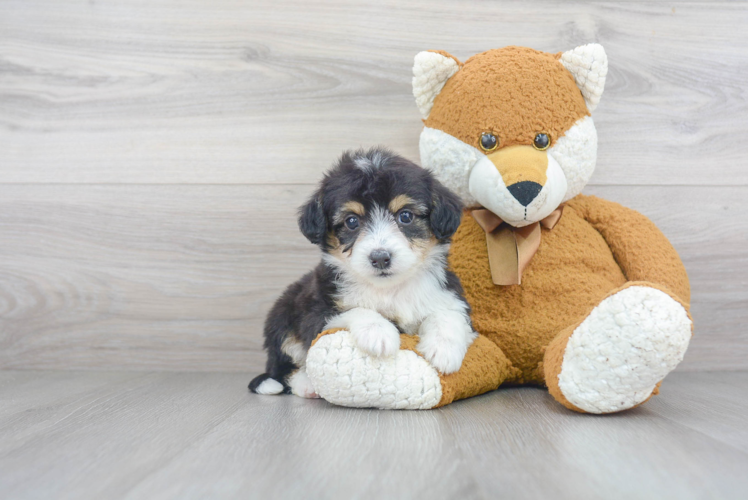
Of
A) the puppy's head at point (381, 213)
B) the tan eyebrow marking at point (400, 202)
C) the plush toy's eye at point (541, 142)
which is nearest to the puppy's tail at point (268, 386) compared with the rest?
the puppy's head at point (381, 213)

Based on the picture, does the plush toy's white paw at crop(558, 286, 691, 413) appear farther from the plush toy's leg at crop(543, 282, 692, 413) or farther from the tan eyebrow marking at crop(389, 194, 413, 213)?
the tan eyebrow marking at crop(389, 194, 413, 213)

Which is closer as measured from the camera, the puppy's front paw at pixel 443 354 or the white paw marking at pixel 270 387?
the puppy's front paw at pixel 443 354

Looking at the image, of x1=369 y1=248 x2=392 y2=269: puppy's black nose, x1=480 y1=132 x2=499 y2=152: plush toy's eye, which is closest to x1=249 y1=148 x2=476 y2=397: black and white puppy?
x1=369 y1=248 x2=392 y2=269: puppy's black nose

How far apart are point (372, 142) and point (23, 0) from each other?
5.24 ft

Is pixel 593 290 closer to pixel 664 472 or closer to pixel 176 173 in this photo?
pixel 664 472

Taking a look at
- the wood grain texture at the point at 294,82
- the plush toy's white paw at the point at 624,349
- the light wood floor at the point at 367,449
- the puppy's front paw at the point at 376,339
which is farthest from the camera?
the wood grain texture at the point at 294,82

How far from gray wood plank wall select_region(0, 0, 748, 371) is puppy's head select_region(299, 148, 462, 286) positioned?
27.6 inches

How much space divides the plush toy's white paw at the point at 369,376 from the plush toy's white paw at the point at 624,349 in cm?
37

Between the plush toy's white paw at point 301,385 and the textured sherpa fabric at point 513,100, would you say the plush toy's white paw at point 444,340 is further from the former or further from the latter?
the textured sherpa fabric at point 513,100

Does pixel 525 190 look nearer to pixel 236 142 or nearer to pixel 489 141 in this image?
pixel 489 141

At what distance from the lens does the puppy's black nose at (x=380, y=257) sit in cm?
156

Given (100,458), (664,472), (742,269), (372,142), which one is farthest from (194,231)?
(742,269)

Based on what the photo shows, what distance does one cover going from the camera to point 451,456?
3.96 feet

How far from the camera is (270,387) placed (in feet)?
6.36
